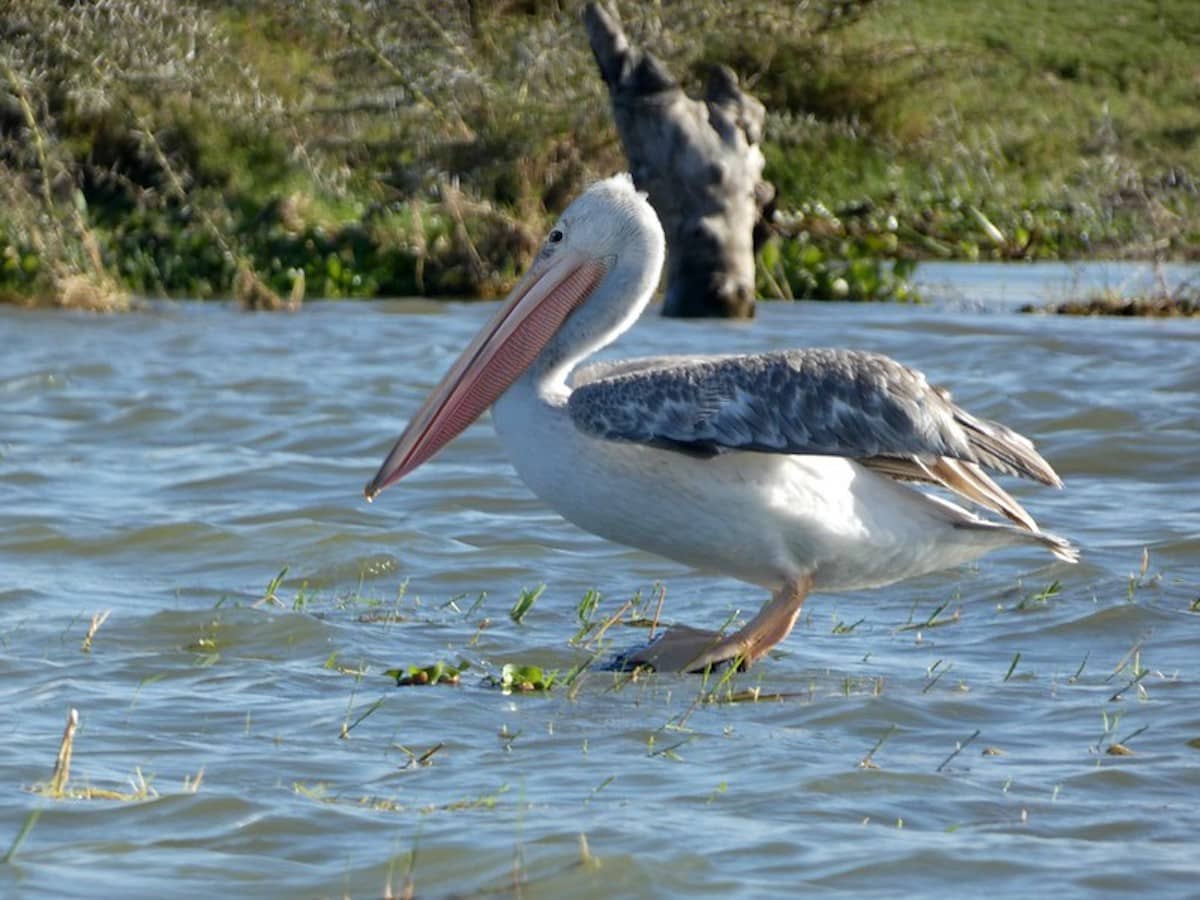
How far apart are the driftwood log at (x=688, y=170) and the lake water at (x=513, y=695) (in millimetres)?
3278

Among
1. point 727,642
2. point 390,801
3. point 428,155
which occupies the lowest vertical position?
point 428,155

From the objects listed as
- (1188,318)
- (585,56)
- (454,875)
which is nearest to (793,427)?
(454,875)

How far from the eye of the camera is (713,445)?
15.6 feet

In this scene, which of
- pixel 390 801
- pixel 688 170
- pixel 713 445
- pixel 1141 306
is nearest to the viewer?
pixel 390 801

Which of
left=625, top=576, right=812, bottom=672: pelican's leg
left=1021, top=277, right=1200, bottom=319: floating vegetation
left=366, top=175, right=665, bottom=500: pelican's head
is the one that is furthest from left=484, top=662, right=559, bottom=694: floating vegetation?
left=1021, top=277, right=1200, bottom=319: floating vegetation

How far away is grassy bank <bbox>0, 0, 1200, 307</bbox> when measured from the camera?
514 inches

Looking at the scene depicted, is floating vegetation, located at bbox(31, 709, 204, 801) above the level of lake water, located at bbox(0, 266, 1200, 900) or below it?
above

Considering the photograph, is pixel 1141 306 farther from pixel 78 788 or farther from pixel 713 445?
pixel 78 788

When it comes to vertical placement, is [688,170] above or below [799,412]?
below

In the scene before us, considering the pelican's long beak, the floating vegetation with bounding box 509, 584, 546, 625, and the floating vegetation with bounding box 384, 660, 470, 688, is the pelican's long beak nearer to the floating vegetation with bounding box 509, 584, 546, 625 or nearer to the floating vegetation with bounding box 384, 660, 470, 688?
the floating vegetation with bounding box 509, 584, 546, 625

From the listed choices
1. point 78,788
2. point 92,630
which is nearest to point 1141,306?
point 92,630

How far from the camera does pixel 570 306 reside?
5277 mm

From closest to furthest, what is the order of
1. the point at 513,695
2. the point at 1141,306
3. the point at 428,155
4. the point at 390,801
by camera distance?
1. the point at 390,801
2. the point at 513,695
3. the point at 1141,306
4. the point at 428,155

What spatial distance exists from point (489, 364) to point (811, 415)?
0.85m
